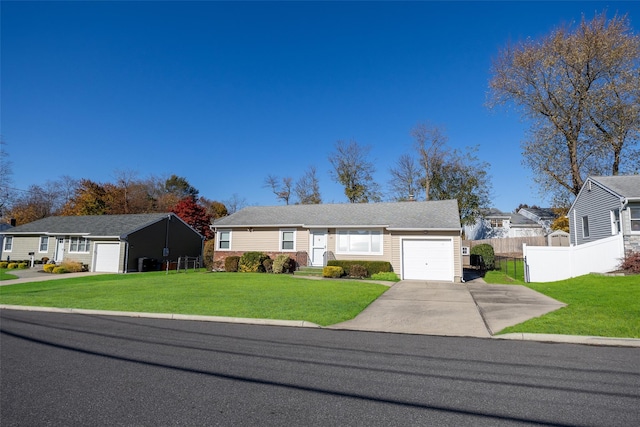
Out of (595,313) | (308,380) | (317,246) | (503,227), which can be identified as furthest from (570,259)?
(503,227)

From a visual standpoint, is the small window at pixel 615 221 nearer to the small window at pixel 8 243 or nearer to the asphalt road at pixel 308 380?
the asphalt road at pixel 308 380

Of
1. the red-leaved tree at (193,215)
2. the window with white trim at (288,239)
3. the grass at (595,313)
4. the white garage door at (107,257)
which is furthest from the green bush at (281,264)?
the red-leaved tree at (193,215)

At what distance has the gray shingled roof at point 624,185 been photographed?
18081 mm

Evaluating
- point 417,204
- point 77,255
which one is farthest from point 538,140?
point 77,255

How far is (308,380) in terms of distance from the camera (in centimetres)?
484

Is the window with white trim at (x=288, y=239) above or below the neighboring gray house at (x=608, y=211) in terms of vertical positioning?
below

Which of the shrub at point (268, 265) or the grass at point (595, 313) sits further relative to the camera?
the shrub at point (268, 265)

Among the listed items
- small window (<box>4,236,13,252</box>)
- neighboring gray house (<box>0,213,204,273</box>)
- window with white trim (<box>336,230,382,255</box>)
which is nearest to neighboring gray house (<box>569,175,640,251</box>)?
window with white trim (<box>336,230,382,255</box>)

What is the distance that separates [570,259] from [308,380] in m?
18.1

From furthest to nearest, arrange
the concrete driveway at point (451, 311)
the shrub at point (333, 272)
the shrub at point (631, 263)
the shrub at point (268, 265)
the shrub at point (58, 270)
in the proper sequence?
the shrub at point (58, 270), the shrub at point (268, 265), the shrub at point (333, 272), the shrub at point (631, 263), the concrete driveway at point (451, 311)

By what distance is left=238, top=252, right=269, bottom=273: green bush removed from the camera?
23106 mm

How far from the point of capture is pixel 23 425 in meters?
3.58

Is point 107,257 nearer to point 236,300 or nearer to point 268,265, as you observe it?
point 268,265

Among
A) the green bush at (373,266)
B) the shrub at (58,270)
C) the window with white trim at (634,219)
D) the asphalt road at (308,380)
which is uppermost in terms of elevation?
the window with white trim at (634,219)
